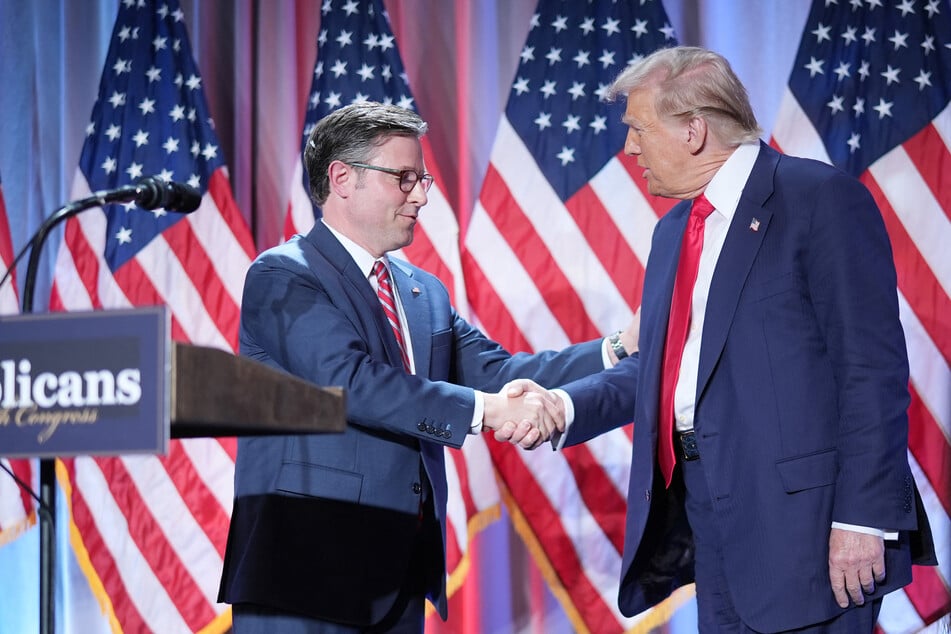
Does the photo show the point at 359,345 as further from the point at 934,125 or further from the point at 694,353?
the point at 934,125

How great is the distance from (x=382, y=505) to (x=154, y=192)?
1065 mm

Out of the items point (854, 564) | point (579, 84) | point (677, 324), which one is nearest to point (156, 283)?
point (579, 84)

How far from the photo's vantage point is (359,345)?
247 cm

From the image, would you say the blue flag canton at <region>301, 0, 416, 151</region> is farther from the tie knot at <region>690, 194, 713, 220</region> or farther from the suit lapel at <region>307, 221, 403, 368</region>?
the tie knot at <region>690, 194, 713, 220</region>

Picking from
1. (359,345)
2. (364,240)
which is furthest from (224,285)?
(359,345)

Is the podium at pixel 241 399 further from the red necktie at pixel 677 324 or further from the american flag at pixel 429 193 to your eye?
the american flag at pixel 429 193

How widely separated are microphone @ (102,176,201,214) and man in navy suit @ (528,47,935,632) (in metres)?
1.05

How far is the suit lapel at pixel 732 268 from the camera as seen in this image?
204 centimetres

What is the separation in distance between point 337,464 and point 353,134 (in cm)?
90

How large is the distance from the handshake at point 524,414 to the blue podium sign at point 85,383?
1.32 metres

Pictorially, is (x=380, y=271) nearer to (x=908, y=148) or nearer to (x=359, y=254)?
(x=359, y=254)

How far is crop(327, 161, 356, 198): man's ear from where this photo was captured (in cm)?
272

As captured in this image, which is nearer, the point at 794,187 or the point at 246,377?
the point at 246,377

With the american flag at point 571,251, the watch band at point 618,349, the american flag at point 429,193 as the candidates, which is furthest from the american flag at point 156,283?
the watch band at point 618,349
